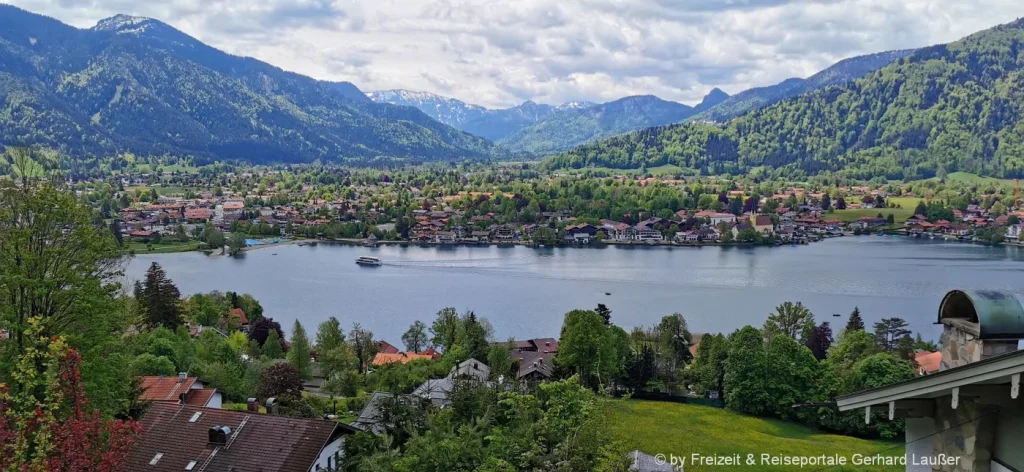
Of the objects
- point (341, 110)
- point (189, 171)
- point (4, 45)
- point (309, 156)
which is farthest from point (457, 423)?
point (341, 110)

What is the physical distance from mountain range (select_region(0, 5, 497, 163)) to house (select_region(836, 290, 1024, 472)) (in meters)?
123

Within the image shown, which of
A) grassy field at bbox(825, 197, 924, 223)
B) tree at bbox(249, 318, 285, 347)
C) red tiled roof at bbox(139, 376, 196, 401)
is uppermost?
grassy field at bbox(825, 197, 924, 223)

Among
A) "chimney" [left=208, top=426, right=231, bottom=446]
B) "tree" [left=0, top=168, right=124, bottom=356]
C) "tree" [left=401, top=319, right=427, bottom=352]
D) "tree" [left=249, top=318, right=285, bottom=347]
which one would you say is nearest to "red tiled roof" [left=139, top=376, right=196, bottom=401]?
"chimney" [left=208, top=426, right=231, bottom=446]

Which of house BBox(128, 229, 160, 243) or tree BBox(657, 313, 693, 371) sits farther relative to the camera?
house BBox(128, 229, 160, 243)

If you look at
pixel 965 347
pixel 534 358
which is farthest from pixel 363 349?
pixel 965 347

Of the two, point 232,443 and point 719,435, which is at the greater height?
point 232,443

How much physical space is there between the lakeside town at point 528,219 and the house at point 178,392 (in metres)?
37.9

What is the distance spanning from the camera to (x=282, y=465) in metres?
8.03

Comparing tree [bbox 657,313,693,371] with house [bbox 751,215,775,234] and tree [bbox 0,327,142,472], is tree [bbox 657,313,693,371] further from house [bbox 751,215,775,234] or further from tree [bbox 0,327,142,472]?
house [bbox 751,215,775,234]

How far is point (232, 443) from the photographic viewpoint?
822 centimetres

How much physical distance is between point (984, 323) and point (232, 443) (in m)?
7.60

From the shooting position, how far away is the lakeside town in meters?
54.8

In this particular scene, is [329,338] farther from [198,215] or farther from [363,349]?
[198,215]

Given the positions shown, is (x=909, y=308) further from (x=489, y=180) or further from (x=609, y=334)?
(x=489, y=180)
